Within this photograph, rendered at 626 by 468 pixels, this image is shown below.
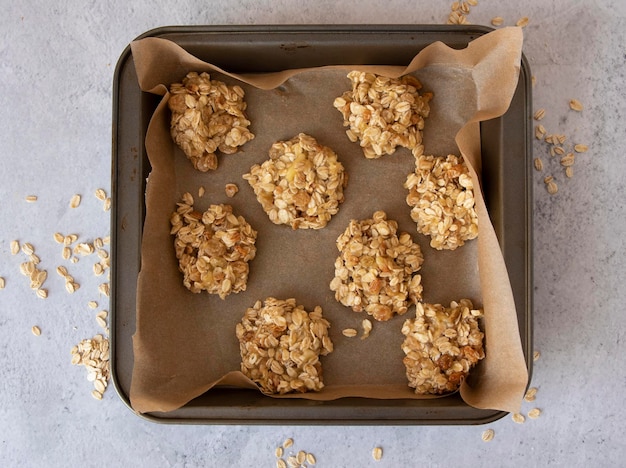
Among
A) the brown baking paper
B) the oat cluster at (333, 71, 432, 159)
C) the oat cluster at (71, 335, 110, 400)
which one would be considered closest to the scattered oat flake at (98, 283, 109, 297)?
the oat cluster at (71, 335, 110, 400)

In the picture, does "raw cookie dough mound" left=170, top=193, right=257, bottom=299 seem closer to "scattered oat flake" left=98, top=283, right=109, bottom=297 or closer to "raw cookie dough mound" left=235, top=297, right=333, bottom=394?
"raw cookie dough mound" left=235, top=297, right=333, bottom=394

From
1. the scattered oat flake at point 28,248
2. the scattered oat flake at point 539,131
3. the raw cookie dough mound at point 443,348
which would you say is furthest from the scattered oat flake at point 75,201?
the scattered oat flake at point 539,131

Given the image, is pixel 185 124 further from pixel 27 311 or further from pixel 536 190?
pixel 536 190

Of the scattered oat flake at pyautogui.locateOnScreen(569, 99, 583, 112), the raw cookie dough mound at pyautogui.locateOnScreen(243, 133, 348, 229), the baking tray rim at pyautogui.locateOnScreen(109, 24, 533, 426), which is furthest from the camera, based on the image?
the scattered oat flake at pyautogui.locateOnScreen(569, 99, 583, 112)

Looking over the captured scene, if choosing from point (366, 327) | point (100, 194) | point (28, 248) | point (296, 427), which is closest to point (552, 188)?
point (366, 327)

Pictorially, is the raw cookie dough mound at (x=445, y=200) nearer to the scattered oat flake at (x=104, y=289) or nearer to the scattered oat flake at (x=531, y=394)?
the scattered oat flake at (x=531, y=394)
